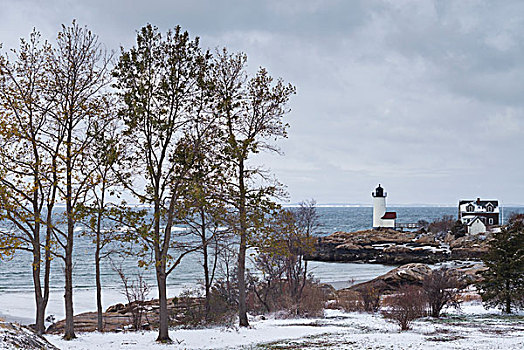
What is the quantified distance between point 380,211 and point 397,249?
2376 centimetres

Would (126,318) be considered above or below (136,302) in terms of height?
below

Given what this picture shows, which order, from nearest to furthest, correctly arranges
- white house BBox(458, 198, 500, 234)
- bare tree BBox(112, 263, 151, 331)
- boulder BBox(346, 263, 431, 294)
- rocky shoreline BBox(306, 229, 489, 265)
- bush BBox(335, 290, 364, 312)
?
1. bare tree BBox(112, 263, 151, 331)
2. bush BBox(335, 290, 364, 312)
3. boulder BBox(346, 263, 431, 294)
4. rocky shoreline BBox(306, 229, 489, 265)
5. white house BBox(458, 198, 500, 234)

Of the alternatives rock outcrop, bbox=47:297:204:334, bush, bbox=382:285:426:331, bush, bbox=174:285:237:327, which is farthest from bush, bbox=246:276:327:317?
bush, bbox=382:285:426:331

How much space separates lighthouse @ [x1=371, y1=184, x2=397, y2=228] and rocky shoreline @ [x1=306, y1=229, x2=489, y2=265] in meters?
10.8

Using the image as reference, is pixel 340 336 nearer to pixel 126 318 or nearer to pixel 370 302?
pixel 370 302

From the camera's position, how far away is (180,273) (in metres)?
50.3

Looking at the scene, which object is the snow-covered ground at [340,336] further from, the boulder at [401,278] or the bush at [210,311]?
the boulder at [401,278]

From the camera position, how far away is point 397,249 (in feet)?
210

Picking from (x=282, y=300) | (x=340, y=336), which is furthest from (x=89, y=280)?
(x=340, y=336)

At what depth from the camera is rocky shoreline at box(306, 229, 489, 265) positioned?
58.7 m

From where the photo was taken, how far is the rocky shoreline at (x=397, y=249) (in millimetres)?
58656

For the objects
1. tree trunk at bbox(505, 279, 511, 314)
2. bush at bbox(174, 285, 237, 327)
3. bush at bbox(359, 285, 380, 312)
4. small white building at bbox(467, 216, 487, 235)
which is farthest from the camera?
small white building at bbox(467, 216, 487, 235)

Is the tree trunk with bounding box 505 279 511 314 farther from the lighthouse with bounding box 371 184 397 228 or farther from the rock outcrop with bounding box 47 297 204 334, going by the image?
the lighthouse with bounding box 371 184 397 228

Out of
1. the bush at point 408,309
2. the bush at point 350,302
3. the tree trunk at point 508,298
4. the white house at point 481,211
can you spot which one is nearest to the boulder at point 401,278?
the bush at point 350,302
